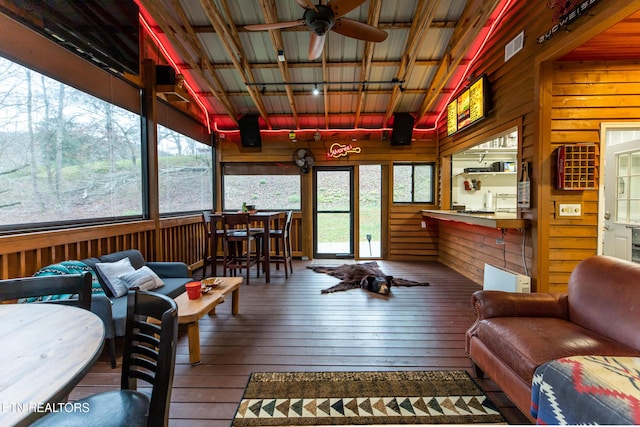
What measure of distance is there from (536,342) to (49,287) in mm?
2623

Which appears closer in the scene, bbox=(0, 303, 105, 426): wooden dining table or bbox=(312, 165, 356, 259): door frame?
bbox=(0, 303, 105, 426): wooden dining table

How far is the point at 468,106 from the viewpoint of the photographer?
4.30m

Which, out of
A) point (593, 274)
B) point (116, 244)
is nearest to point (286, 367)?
point (593, 274)

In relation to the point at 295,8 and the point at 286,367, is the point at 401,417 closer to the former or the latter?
the point at 286,367

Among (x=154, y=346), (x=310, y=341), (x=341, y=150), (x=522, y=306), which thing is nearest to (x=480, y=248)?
(x=522, y=306)

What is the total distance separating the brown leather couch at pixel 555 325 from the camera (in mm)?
1504

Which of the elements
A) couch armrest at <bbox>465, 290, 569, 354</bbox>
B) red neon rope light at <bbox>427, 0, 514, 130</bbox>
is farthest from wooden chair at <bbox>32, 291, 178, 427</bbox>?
red neon rope light at <bbox>427, 0, 514, 130</bbox>

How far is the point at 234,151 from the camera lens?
6.25m

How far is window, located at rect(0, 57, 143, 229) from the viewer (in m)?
2.22

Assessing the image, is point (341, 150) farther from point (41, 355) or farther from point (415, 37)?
point (41, 355)

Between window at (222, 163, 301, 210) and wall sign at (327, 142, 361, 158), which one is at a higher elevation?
wall sign at (327, 142, 361, 158)

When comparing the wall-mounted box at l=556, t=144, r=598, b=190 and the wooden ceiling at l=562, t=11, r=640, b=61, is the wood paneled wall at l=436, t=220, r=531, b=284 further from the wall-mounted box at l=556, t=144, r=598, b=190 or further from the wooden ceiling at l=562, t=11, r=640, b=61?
the wooden ceiling at l=562, t=11, r=640, b=61

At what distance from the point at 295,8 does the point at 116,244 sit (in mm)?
3730

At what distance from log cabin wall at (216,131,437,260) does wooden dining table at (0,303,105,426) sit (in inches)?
203
